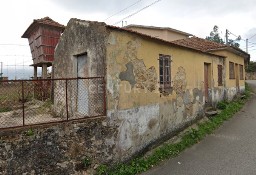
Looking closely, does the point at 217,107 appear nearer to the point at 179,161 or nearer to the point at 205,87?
the point at 205,87

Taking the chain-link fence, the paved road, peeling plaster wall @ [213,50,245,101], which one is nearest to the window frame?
the paved road

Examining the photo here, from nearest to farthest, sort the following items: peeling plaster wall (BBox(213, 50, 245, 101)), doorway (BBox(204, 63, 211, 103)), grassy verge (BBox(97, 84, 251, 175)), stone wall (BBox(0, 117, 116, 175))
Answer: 1. stone wall (BBox(0, 117, 116, 175))
2. grassy verge (BBox(97, 84, 251, 175))
3. doorway (BBox(204, 63, 211, 103))
4. peeling plaster wall (BBox(213, 50, 245, 101))

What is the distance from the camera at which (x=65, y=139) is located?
600cm

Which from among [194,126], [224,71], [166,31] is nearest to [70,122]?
[194,126]

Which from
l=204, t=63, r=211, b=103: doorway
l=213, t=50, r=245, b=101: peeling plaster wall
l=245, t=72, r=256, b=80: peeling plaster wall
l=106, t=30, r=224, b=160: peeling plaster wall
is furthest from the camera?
l=245, t=72, r=256, b=80: peeling plaster wall

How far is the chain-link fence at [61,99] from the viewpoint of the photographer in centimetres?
671

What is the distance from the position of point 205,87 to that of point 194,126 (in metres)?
3.08

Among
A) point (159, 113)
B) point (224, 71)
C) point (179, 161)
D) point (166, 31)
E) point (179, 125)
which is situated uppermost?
point (166, 31)

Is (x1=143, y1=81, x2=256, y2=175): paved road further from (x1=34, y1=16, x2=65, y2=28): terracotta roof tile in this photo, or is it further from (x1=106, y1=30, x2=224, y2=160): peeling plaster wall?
(x1=34, y1=16, x2=65, y2=28): terracotta roof tile

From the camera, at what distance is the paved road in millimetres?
6855

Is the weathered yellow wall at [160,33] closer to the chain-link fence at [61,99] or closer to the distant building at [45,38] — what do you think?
the distant building at [45,38]

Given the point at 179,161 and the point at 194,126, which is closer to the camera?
the point at 179,161

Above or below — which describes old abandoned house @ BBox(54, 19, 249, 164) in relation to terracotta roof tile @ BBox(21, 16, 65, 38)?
below

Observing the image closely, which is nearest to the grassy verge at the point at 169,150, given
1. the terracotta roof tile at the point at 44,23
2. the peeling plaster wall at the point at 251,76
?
the terracotta roof tile at the point at 44,23
